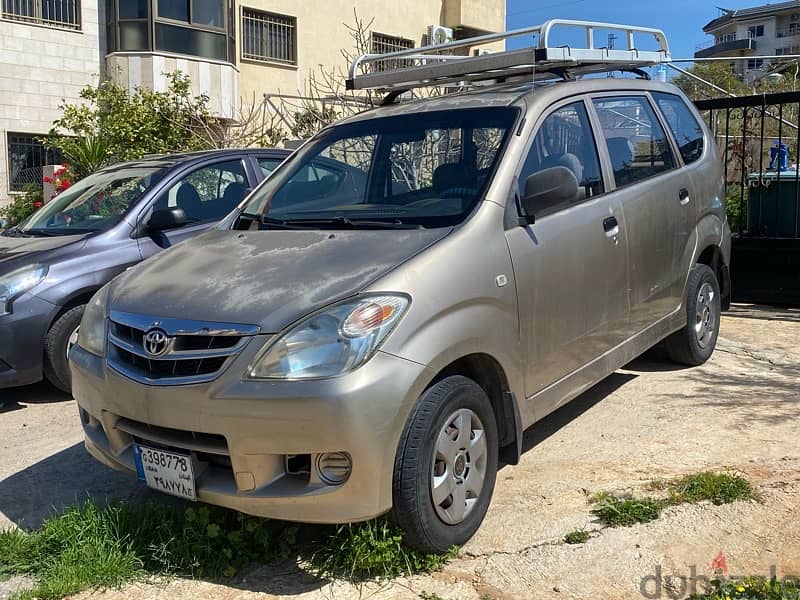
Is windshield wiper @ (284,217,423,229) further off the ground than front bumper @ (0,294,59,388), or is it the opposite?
windshield wiper @ (284,217,423,229)

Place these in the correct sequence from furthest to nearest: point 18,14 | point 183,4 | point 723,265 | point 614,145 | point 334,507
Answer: point 183,4
point 18,14
point 723,265
point 614,145
point 334,507

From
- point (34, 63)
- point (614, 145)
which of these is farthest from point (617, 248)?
point (34, 63)

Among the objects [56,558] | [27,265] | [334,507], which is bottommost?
[56,558]

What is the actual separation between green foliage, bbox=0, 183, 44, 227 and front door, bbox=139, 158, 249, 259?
9.58 metres

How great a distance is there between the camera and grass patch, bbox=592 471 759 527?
3.65 meters

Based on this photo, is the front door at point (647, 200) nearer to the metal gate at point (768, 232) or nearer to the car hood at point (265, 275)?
the car hood at point (265, 275)

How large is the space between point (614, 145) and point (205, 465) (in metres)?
3.03

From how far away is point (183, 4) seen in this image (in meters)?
18.0

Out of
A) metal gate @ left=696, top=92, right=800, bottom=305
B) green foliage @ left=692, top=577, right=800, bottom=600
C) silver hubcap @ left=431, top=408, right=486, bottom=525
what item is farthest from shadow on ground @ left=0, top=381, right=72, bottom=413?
metal gate @ left=696, top=92, right=800, bottom=305

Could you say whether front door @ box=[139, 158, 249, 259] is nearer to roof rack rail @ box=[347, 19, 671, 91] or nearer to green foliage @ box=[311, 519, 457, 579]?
roof rack rail @ box=[347, 19, 671, 91]

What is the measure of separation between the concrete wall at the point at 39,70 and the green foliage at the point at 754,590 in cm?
1672

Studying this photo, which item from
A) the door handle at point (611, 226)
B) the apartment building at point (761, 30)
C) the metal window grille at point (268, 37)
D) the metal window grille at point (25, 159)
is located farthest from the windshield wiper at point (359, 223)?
the apartment building at point (761, 30)

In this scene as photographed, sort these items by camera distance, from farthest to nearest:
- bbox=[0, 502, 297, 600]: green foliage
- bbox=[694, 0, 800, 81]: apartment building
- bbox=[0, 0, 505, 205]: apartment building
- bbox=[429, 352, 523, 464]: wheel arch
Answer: bbox=[694, 0, 800, 81]: apartment building
bbox=[0, 0, 505, 205]: apartment building
bbox=[429, 352, 523, 464]: wheel arch
bbox=[0, 502, 297, 600]: green foliage

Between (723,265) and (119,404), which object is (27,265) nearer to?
(119,404)
